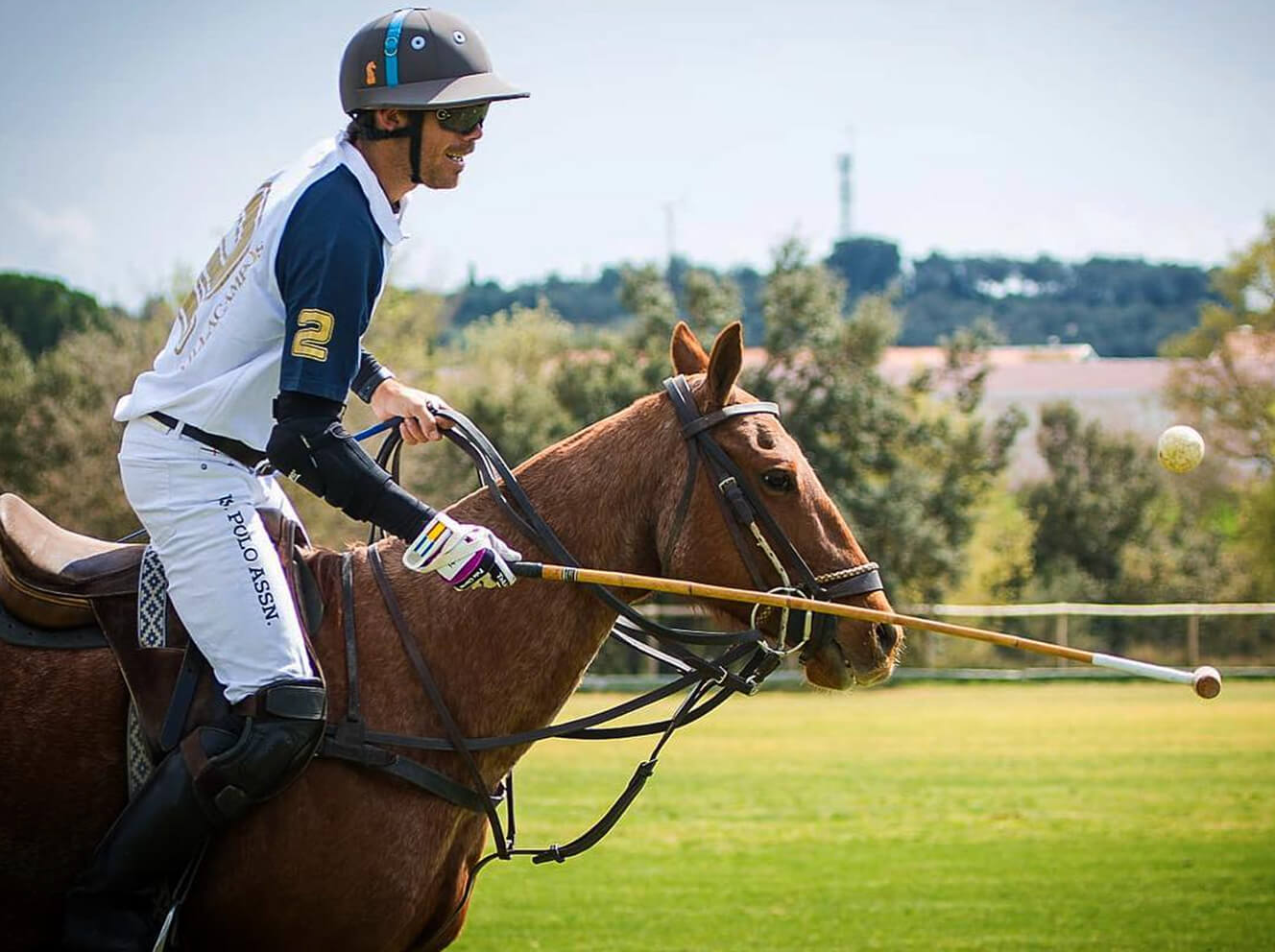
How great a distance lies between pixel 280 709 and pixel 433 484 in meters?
40.8

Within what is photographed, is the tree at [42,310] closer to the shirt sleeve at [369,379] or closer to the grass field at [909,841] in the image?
the grass field at [909,841]

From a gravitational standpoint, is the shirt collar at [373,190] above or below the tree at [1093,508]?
above

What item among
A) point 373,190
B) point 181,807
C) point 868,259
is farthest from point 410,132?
point 868,259

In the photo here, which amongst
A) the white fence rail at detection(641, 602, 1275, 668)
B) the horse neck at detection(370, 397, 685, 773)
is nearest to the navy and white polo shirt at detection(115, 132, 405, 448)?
the horse neck at detection(370, 397, 685, 773)

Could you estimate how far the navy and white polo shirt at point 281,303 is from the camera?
13.8 ft

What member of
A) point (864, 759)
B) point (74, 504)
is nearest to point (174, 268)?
point (74, 504)

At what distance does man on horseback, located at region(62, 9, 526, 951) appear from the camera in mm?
4176

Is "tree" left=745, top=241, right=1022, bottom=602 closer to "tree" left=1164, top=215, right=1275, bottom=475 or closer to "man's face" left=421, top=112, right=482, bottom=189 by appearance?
"tree" left=1164, top=215, right=1275, bottom=475

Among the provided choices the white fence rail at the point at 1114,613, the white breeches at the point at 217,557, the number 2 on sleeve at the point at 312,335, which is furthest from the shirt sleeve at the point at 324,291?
the white fence rail at the point at 1114,613

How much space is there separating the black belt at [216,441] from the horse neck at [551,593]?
2.04 ft

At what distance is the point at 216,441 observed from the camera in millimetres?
4441

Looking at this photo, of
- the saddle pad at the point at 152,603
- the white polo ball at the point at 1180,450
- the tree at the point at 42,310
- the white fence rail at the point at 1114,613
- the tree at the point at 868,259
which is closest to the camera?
the saddle pad at the point at 152,603

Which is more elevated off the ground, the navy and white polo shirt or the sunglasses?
the sunglasses

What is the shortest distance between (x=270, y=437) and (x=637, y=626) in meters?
1.42
